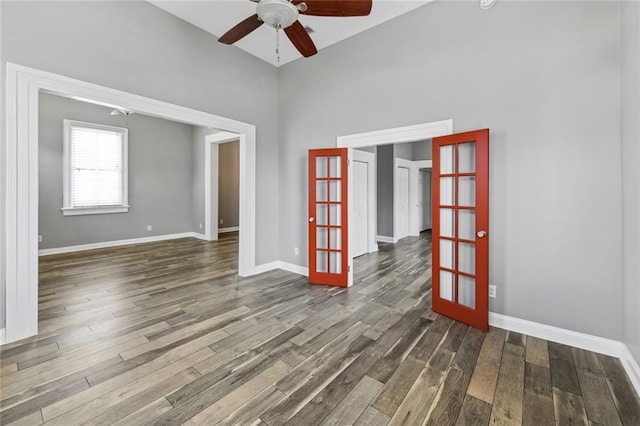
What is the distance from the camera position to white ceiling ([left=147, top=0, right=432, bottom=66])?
121 inches

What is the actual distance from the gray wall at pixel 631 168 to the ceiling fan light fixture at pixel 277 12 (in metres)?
2.35

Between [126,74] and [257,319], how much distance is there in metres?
3.00

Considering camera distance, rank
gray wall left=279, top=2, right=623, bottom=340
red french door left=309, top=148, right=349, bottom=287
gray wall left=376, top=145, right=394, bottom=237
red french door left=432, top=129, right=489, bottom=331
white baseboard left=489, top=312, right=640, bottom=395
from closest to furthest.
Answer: white baseboard left=489, top=312, right=640, bottom=395 < gray wall left=279, top=2, right=623, bottom=340 < red french door left=432, top=129, right=489, bottom=331 < red french door left=309, top=148, right=349, bottom=287 < gray wall left=376, top=145, right=394, bottom=237

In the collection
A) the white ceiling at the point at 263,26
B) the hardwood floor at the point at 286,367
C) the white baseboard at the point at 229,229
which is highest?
the white ceiling at the point at 263,26

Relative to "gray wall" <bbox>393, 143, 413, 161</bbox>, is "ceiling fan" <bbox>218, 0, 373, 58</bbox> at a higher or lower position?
lower

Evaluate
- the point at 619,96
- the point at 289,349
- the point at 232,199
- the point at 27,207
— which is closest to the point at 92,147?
the point at 232,199

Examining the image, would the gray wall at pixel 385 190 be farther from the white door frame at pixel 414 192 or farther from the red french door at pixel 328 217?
the red french door at pixel 328 217

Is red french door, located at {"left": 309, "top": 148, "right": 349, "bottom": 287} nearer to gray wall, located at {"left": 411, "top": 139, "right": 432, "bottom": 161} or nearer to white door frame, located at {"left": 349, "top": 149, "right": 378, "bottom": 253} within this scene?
white door frame, located at {"left": 349, "top": 149, "right": 378, "bottom": 253}

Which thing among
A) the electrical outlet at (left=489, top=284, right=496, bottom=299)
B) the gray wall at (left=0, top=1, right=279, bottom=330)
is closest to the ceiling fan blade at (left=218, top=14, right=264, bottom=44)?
the gray wall at (left=0, top=1, right=279, bottom=330)

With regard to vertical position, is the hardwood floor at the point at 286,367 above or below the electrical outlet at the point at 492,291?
below

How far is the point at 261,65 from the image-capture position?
4324mm

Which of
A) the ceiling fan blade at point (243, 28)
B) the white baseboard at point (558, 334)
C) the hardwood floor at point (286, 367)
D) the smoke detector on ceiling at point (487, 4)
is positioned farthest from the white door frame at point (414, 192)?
the ceiling fan blade at point (243, 28)

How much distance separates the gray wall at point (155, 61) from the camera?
7.72 ft

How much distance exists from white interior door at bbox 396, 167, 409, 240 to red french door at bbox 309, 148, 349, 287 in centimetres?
380
